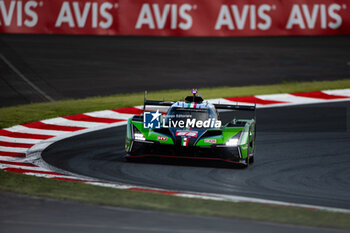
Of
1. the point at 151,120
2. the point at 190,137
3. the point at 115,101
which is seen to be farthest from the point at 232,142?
the point at 115,101

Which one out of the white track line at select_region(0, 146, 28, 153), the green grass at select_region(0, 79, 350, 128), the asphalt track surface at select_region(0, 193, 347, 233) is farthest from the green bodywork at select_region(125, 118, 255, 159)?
the green grass at select_region(0, 79, 350, 128)

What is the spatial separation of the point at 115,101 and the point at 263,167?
24.7 feet

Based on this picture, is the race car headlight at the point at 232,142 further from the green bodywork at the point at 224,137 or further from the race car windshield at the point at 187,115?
the race car windshield at the point at 187,115

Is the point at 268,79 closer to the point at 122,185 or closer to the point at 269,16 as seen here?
the point at 269,16

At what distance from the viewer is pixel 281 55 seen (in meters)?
27.8

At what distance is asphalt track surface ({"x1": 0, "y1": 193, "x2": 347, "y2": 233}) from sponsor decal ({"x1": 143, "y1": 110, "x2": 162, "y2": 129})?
13.2 feet

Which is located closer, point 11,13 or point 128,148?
point 128,148

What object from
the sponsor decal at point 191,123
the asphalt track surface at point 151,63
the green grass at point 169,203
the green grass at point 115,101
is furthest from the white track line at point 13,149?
the asphalt track surface at point 151,63

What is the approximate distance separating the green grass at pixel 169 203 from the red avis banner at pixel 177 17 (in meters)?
17.6

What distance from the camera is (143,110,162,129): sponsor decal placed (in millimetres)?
13031

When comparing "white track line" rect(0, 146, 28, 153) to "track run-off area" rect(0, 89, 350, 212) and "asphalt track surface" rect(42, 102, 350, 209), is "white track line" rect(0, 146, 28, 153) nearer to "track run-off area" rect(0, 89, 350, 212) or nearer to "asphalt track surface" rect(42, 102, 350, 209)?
"track run-off area" rect(0, 89, 350, 212)

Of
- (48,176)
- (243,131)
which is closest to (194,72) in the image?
(243,131)

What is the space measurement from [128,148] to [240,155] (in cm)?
192

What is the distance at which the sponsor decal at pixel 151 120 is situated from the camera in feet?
42.8
